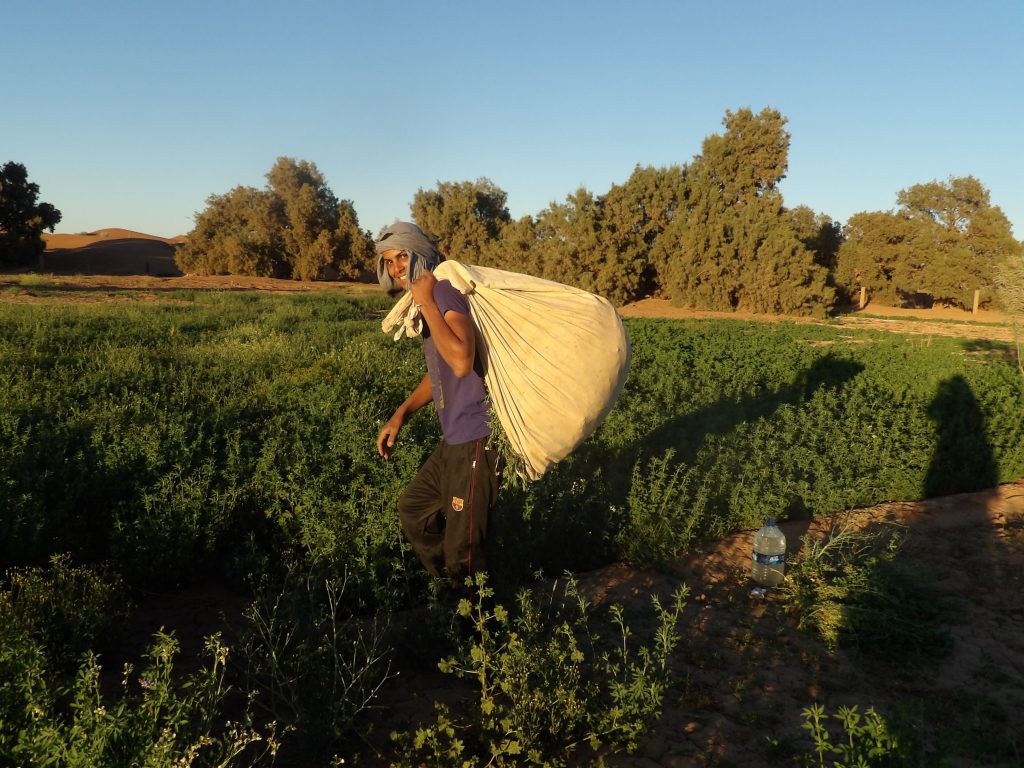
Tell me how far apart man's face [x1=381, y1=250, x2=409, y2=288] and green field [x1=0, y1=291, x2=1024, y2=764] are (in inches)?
58.1

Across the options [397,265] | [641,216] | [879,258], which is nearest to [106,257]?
[641,216]

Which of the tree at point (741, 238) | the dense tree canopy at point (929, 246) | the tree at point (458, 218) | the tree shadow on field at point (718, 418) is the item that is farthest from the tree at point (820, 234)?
the tree shadow on field at point (718, 418)

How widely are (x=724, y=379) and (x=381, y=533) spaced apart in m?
7.59

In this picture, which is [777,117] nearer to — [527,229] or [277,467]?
[527,229]

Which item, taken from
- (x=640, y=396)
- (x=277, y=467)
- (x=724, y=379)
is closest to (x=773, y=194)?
(x=724, y=379)

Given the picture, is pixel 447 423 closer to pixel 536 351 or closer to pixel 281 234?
pixel 536 351

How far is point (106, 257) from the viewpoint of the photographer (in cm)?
4709

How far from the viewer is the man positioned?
2.85 metres

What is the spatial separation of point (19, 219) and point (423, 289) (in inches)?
1770

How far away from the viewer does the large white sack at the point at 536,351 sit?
297cm

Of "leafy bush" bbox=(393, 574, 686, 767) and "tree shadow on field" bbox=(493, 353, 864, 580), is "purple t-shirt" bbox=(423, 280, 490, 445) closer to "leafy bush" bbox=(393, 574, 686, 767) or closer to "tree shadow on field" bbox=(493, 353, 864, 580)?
"leafy bush" bbox=(393, 574, 686, 767)

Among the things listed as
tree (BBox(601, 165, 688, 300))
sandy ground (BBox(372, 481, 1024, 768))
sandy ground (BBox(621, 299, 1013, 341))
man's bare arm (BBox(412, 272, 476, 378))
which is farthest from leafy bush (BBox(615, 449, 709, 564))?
tree (BBox(601, 165, 688, 300))

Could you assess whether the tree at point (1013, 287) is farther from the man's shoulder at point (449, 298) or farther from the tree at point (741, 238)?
the tree at point (741, 238)

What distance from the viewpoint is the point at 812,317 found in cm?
3241
